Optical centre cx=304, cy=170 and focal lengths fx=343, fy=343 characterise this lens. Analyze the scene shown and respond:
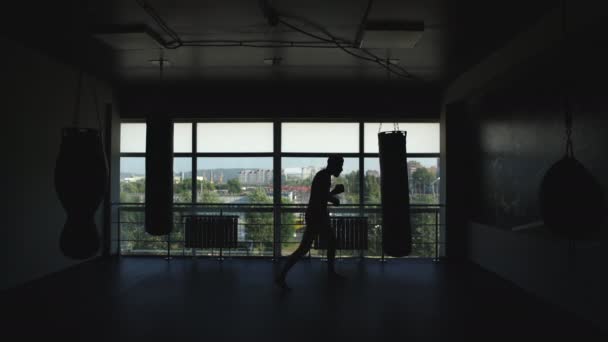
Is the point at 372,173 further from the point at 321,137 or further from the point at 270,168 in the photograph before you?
the point at 270,168

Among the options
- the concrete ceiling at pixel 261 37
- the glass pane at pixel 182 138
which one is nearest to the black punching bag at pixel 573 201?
the concrete ceiling at pixel 261 37

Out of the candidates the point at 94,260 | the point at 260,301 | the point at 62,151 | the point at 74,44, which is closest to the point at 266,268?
the point at 260,301

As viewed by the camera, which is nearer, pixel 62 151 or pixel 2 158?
pixel 62 151

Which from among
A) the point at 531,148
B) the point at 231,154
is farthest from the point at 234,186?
the point at 531,148

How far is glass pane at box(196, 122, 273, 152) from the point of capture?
479 cm

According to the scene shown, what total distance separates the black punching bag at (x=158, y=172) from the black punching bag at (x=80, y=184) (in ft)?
2.21

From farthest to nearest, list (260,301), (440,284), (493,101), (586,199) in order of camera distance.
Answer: (493,101) < (440,284) < (260,301) < (586,199)

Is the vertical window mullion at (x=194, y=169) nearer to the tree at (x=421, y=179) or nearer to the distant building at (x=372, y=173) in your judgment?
the distant building at (x=372, y=173)

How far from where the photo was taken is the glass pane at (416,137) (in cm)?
480

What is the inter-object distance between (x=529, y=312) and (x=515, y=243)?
2.62ft

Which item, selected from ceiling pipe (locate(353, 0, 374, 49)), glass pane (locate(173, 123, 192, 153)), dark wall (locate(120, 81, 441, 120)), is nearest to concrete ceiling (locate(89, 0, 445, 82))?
ceiling pipe (locate(353, 0, 374, 49))

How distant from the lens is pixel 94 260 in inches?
170

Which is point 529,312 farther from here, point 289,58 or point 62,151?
point 62,151

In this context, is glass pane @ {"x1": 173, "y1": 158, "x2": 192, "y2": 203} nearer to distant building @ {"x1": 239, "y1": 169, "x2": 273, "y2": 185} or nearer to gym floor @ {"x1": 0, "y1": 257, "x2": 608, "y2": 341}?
distant building @ {"x1": 239, "y1": 169, "x2": 273, "y2": 185}
